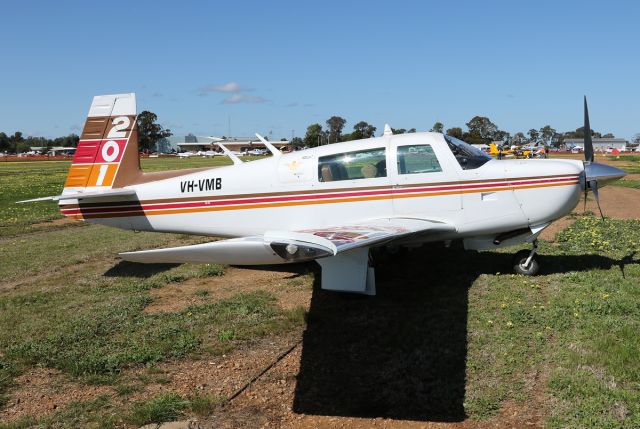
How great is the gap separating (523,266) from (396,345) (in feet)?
11.1

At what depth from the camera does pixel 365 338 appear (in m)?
5.94

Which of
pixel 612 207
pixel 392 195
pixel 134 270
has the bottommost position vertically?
pixel 612 207

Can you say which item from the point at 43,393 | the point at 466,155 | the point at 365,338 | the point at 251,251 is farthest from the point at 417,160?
the point at 43,393

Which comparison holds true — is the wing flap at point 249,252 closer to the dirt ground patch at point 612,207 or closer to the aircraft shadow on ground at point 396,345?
the aircraft shadow on ground at point 396,345

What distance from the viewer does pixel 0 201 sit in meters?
22.8

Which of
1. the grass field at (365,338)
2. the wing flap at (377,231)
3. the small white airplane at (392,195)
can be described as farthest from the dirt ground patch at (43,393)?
the small white airplane at (392,195)

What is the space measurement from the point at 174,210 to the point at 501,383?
20.1ft

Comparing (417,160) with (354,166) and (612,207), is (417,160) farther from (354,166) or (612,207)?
(612,207)

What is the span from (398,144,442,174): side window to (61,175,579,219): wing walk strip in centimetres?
26

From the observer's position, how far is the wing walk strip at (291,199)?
7.40 meters

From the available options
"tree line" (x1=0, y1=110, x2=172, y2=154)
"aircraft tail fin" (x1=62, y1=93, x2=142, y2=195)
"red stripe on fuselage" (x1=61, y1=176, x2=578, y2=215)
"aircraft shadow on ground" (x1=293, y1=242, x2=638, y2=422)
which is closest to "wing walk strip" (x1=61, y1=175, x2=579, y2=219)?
"red stripe on fuselage" (x1=61, y1=176, x2=578, y2=215)

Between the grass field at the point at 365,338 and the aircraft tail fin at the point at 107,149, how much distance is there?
5.82 ft

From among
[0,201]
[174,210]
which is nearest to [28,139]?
[0,201]

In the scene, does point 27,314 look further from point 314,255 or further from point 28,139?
point 28,139
